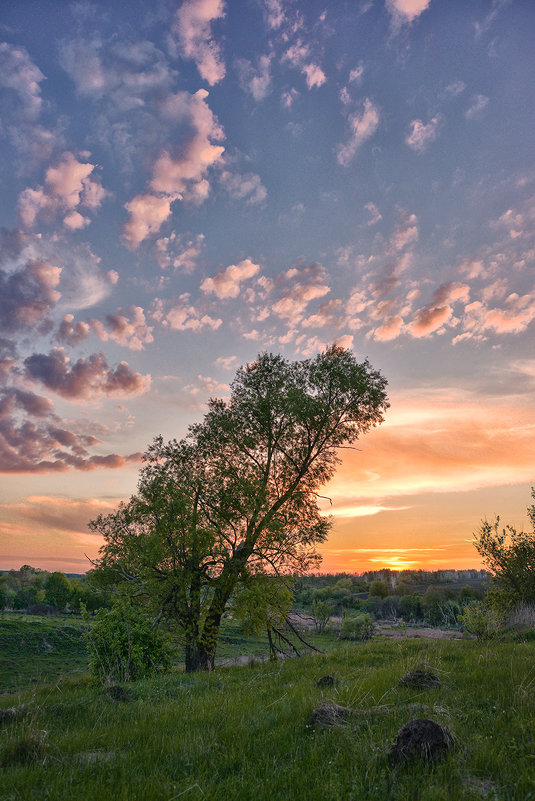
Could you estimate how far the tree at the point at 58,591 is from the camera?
15412 centimetres

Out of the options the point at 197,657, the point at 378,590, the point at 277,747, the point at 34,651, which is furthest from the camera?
the point at 378,590

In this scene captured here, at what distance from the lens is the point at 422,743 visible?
4.34 metres

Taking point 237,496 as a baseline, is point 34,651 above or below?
below

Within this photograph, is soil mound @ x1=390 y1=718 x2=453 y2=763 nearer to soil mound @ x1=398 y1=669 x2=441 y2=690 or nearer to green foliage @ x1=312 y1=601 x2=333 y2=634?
soil mound @ x1=398 y1=669 x2=441 y2=690

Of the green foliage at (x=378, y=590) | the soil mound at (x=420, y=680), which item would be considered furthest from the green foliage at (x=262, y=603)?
the green foliage at (x=378, y=590)

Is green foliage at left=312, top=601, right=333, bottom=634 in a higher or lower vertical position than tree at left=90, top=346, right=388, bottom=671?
lower

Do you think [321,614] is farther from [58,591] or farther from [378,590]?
[58,591]

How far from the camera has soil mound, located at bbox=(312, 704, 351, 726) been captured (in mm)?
5492

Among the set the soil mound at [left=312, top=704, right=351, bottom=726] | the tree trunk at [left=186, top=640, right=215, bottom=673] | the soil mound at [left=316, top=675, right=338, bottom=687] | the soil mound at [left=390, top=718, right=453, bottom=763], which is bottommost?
the tree trunk at [left=186, top=640, right=215, bottom=673]

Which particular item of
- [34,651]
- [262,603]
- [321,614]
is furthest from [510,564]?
[34,651]

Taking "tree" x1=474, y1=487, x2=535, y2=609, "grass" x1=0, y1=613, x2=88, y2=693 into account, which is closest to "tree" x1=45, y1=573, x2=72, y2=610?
"grass" x1=0, y1=613, x2=88, y2=693

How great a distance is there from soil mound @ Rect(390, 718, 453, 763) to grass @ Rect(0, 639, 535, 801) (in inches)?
4.4

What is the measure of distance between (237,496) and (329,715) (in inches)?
665

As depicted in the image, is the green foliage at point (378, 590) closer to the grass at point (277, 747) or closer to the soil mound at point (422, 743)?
the grass at point (277, 747)
